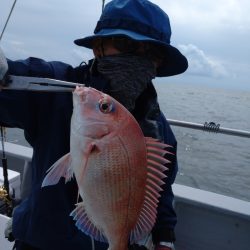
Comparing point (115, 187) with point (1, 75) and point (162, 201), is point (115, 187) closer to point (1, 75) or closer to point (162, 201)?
point (1, 75)

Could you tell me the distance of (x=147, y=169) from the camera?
4.71 feet

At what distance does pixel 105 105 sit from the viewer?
131 cm

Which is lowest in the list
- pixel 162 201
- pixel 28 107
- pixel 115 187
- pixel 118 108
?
pixel 162 201

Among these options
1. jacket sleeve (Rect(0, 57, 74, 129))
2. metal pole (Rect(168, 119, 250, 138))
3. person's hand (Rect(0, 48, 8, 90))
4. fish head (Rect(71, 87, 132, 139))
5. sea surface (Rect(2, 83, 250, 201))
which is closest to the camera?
fish head (Rect(71, 87, 132, 139))

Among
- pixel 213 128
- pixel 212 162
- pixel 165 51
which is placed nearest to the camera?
pixel 165 51

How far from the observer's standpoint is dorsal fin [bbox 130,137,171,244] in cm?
144

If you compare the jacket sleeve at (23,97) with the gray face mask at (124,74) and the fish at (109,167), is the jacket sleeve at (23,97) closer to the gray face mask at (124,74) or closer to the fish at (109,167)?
the gray face mask at (124,74)

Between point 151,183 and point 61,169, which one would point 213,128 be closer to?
point 151,183

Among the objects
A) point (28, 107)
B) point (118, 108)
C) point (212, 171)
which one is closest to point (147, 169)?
point (118, 108)

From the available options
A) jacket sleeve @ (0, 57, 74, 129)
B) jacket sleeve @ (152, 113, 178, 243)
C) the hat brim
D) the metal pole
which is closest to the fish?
jacket sleeve @ (0, 57, 74, 129)

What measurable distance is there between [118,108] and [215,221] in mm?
2553

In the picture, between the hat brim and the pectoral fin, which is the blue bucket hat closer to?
the hat brim

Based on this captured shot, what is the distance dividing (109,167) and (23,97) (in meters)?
0.61

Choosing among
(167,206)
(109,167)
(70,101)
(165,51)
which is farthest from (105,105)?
(167,206)
